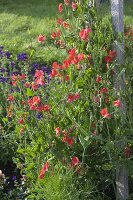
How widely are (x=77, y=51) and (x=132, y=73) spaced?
36cm

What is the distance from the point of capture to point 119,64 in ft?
8.57

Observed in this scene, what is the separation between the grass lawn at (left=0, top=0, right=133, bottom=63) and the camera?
6173 mm

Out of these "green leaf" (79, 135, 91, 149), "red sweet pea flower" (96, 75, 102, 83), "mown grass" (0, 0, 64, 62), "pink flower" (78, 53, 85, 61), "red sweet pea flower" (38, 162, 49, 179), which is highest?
"pink flower" (78, 53, 85, 61)

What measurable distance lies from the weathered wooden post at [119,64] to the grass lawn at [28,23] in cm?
285

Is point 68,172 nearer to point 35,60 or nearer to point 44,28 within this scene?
point 35,60

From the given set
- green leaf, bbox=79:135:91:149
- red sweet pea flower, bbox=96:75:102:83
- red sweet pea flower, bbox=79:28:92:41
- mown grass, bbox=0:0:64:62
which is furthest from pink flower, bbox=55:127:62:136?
mown grass, bbox=0:0:64:62

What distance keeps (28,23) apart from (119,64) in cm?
490

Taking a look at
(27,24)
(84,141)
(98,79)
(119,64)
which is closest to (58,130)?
(84,141)

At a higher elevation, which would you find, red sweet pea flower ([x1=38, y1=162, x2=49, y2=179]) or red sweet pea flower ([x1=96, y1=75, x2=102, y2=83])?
red sweet pea flower ([x1=96, y1=75, x2=102, y2=83])

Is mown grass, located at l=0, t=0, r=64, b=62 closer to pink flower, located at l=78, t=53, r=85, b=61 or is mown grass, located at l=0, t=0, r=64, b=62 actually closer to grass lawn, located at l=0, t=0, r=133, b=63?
grass lawn, located at l=0, t=0, r=133, b=63

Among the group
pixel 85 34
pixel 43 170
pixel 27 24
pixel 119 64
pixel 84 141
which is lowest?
pixel 27 24

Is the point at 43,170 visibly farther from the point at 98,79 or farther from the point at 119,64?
the point at 119,64

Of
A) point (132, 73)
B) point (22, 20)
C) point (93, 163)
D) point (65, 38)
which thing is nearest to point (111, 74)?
point (132, 73)

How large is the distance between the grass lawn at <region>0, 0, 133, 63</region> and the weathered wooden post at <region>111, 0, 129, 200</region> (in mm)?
2850
